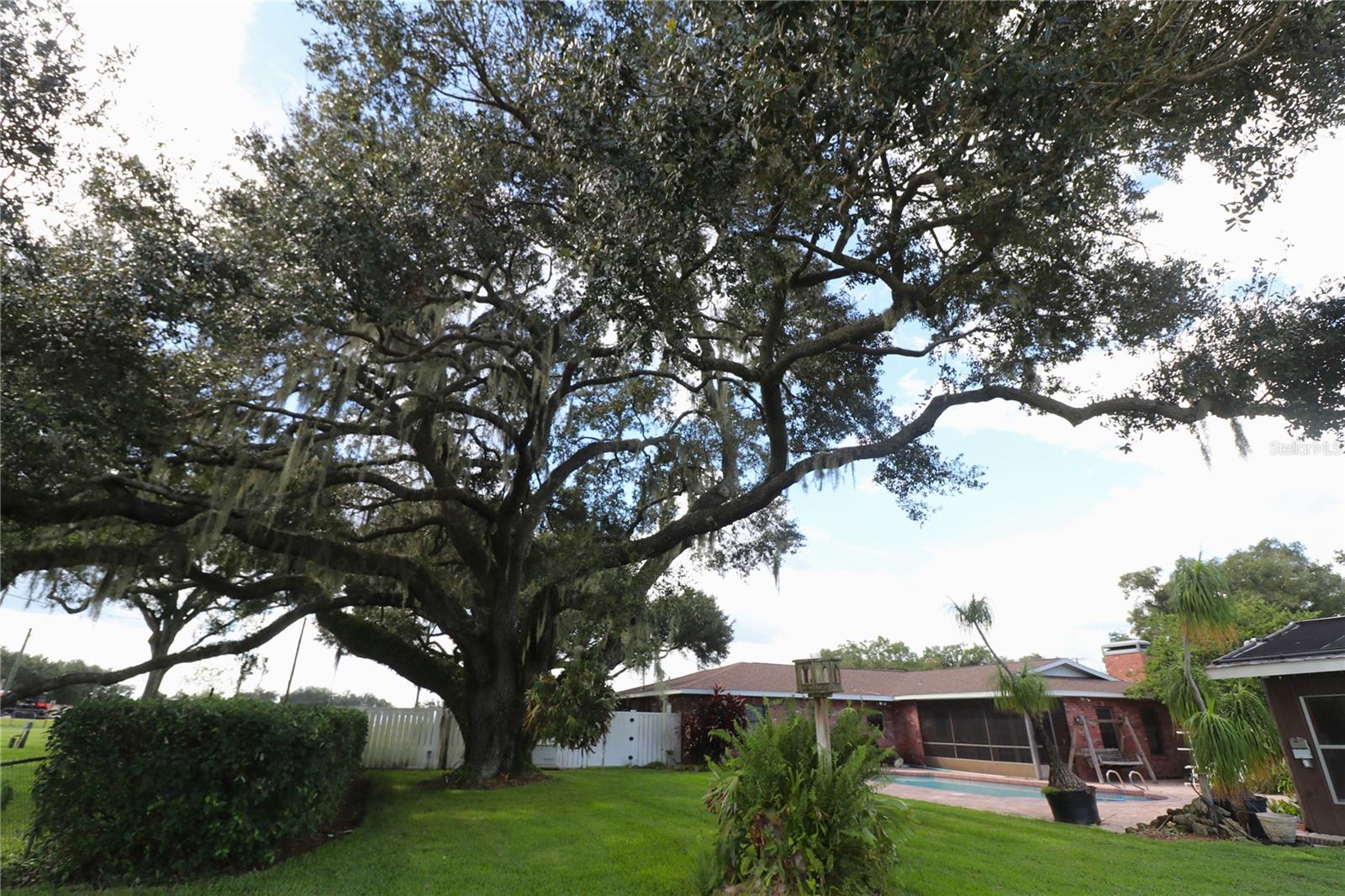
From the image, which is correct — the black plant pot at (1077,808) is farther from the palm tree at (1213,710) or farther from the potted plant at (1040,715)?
the palm tree at (1213,710)

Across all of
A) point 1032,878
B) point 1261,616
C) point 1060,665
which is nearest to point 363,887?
point 1032,878

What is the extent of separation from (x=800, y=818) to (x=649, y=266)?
4.70 m

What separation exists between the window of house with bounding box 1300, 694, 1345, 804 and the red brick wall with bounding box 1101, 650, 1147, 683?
43.8 feet

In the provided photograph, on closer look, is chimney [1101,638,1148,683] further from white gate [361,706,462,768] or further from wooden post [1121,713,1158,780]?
white gate [361,706,462,768]

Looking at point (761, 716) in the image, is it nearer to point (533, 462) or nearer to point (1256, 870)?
point (1256, 870)

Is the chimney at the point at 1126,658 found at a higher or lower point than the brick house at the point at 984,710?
higher

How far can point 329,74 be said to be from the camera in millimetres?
7574

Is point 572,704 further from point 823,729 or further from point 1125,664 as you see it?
point 1125,664

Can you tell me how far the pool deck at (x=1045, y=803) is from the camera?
10258 mm

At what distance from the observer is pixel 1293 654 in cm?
914

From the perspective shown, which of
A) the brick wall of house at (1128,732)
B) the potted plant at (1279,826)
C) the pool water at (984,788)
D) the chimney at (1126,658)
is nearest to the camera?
the potted plant at (1279,826)

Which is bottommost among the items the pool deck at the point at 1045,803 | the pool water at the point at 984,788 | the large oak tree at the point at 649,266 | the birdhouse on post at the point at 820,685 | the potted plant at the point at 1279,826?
the pool water at the point at 984,788

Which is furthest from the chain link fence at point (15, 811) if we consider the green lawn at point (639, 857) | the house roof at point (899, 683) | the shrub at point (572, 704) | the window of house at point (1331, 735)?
the window of house at point (1331, 735)

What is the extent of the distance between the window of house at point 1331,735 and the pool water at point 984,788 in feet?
14.9
